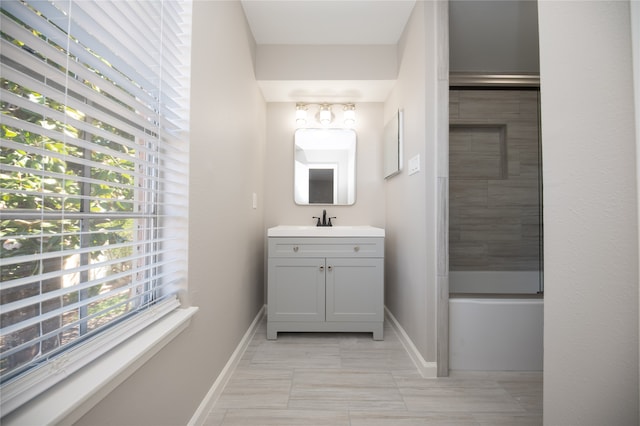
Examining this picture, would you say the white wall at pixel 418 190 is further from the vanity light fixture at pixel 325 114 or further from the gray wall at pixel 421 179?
the vanity light fixture at pixel 325 114

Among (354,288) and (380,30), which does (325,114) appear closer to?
(380,30)

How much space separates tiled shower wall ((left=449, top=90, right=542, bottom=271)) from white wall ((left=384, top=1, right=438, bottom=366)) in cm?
77

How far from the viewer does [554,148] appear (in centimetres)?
87

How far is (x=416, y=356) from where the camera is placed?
5.96 feet

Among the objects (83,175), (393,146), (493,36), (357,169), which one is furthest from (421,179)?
(83,175)

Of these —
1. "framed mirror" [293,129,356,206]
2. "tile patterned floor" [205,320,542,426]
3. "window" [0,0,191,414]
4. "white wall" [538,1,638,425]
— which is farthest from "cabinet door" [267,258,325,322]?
"white wall" [538,1,638,425]

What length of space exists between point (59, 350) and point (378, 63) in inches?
102

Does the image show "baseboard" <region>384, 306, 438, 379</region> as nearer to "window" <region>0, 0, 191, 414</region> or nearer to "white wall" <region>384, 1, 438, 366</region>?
"white wall" <region>384, 1, 438, 366</region>

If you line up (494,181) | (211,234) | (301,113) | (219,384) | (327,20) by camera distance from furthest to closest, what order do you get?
(301,113), (494,181), (327,20), (219,384), (211,234)

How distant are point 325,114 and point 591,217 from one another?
2.32 m

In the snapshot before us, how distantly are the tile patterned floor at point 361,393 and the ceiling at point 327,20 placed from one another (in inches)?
95.4

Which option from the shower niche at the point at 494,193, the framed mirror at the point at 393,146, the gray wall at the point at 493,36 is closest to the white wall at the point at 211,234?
the framed mirror at the point at 393,146

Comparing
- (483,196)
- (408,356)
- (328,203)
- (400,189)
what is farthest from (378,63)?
(408,356)

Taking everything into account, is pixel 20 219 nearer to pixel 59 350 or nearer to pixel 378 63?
pixel 59 350
